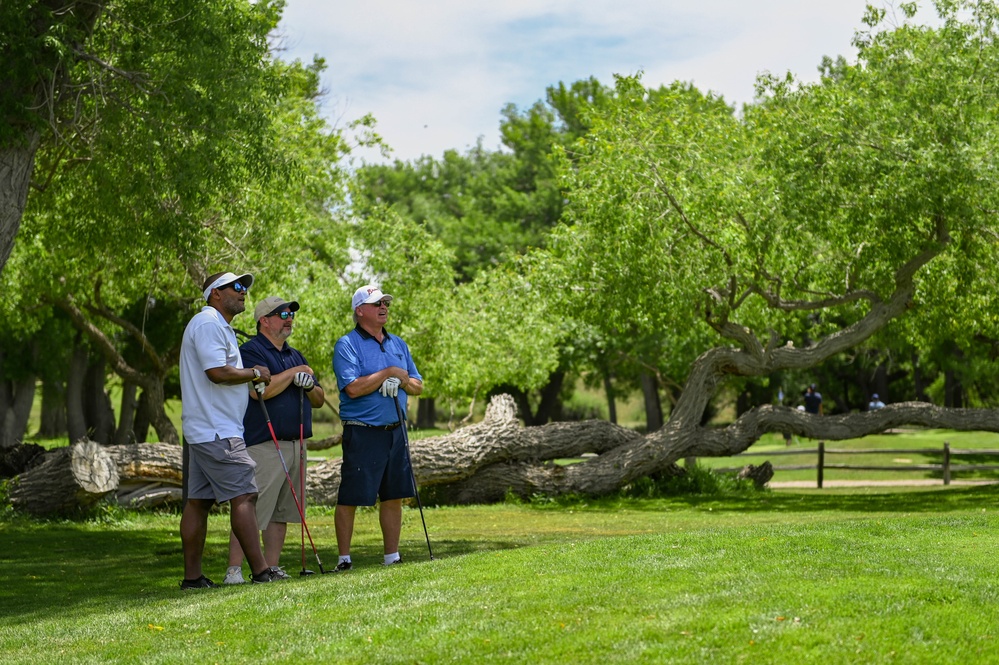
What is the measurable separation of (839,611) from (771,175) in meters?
13.2

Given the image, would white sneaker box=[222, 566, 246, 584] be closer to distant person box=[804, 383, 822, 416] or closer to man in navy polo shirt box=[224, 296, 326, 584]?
man in navy polo shirt box=[224, 296, 326, 584]

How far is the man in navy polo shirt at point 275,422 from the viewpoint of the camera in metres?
9.04

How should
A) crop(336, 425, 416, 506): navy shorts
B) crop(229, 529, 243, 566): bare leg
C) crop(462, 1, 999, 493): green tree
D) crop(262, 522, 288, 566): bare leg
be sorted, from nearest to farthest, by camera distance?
1. crop(229, 529, 243, 566): bare leg
2. crop(262, 522, 288, 566): bare leg
3. crop(336, 425, 416, 506): navy shorts
4. crop(462, 1, 999, 493): green tree

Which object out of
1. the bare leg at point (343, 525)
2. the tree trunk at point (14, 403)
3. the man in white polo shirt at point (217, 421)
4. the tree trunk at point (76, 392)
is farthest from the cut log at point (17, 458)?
the tree trunk at point (14, 403)

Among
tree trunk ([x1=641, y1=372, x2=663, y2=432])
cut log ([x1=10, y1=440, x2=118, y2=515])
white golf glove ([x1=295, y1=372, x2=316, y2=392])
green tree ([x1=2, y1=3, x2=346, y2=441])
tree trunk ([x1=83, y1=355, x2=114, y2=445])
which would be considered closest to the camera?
white golf glove ([x1=295, y1=372, x2=316, y2=392])

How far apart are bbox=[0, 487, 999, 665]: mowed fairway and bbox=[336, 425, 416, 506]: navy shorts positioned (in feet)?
1.93

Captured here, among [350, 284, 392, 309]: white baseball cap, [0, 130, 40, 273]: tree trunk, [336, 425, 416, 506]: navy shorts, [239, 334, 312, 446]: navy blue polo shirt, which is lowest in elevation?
[336, 425, 416, 506]: navy shorts

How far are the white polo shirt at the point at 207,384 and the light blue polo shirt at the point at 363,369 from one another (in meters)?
1.06

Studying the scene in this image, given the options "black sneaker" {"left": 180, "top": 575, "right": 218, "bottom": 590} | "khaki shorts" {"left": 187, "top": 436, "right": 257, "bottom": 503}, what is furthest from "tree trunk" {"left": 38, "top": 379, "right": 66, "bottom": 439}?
"khaki shorts" {"left": 187, "top": 436, "right": 257, "bottom": 503}

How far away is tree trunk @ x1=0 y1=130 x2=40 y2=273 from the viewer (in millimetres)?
11562

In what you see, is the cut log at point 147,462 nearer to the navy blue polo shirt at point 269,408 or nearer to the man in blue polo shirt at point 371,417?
the man in blue polo shirt at point 371,417

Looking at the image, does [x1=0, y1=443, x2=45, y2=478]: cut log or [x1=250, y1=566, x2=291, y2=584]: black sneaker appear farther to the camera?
[x1=0, y1=443, x2=45, y2=478]: cut log

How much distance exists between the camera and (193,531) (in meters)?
8.63

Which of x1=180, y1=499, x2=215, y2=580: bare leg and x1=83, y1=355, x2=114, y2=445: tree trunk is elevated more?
x1=83, y1=355, x2=114, y2=445: tree trunk
